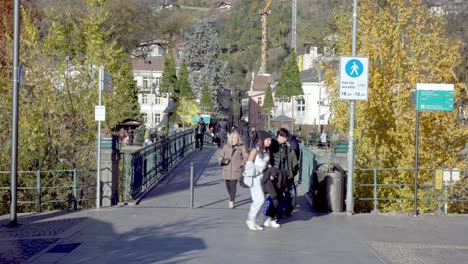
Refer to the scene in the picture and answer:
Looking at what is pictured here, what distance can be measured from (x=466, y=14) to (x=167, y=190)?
2362 cm

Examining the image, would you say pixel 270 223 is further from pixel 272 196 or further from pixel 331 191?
pixel 331 191

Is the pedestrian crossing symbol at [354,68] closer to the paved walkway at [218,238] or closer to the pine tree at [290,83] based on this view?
the paved walkway at [218,238]

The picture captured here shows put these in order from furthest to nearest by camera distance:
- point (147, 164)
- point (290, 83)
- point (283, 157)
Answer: point (290, 83), point (147, 164), point (283, 157)

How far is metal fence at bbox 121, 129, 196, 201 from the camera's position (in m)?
17.2

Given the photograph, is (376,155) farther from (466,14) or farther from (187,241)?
(466,14)

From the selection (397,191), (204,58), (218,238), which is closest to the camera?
(218,238)

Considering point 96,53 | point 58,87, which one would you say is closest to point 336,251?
point 58,87

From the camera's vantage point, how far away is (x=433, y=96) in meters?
15.1

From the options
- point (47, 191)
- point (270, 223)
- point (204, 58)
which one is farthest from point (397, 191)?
point (204, 58)

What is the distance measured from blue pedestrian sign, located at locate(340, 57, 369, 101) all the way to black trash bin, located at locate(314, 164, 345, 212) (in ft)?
5.72

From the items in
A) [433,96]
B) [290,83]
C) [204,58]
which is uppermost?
[204,58]

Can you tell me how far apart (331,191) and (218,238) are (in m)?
4.25

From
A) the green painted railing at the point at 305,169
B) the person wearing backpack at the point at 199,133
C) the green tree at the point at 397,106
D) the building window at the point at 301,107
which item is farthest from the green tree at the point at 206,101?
the green tree at the point at 397,106

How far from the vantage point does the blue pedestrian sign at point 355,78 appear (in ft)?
49.7
